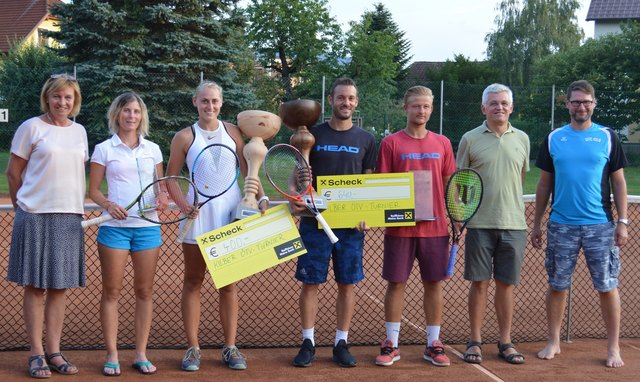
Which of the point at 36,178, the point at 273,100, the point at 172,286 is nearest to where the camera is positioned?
the point at 36,178

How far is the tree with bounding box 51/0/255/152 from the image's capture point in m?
18.1

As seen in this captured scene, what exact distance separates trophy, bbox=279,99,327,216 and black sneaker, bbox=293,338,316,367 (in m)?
0.91

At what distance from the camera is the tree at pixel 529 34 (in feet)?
142

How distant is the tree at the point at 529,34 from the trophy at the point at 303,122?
40.1m

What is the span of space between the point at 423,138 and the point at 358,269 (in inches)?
39.4

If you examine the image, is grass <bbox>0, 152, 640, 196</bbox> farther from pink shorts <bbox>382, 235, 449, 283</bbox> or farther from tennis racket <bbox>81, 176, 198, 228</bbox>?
tennis racket <bbox>81, 176, 198, 228</bbox>

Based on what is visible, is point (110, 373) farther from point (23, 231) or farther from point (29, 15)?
point (29, 15)

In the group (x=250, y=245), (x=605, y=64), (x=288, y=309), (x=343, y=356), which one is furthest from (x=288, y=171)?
(x=605, y=64)

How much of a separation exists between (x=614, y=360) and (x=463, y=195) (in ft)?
5.16

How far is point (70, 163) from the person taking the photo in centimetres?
471

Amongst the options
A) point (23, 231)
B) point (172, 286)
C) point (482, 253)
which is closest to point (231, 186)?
point (23, 231)

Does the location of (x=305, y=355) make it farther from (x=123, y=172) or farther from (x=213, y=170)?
(x=123, y=172)

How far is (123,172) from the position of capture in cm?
474

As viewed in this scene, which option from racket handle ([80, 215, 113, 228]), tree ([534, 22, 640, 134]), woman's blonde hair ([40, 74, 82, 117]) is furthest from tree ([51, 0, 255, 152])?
racket handle ([80, 215, 113, 228])
